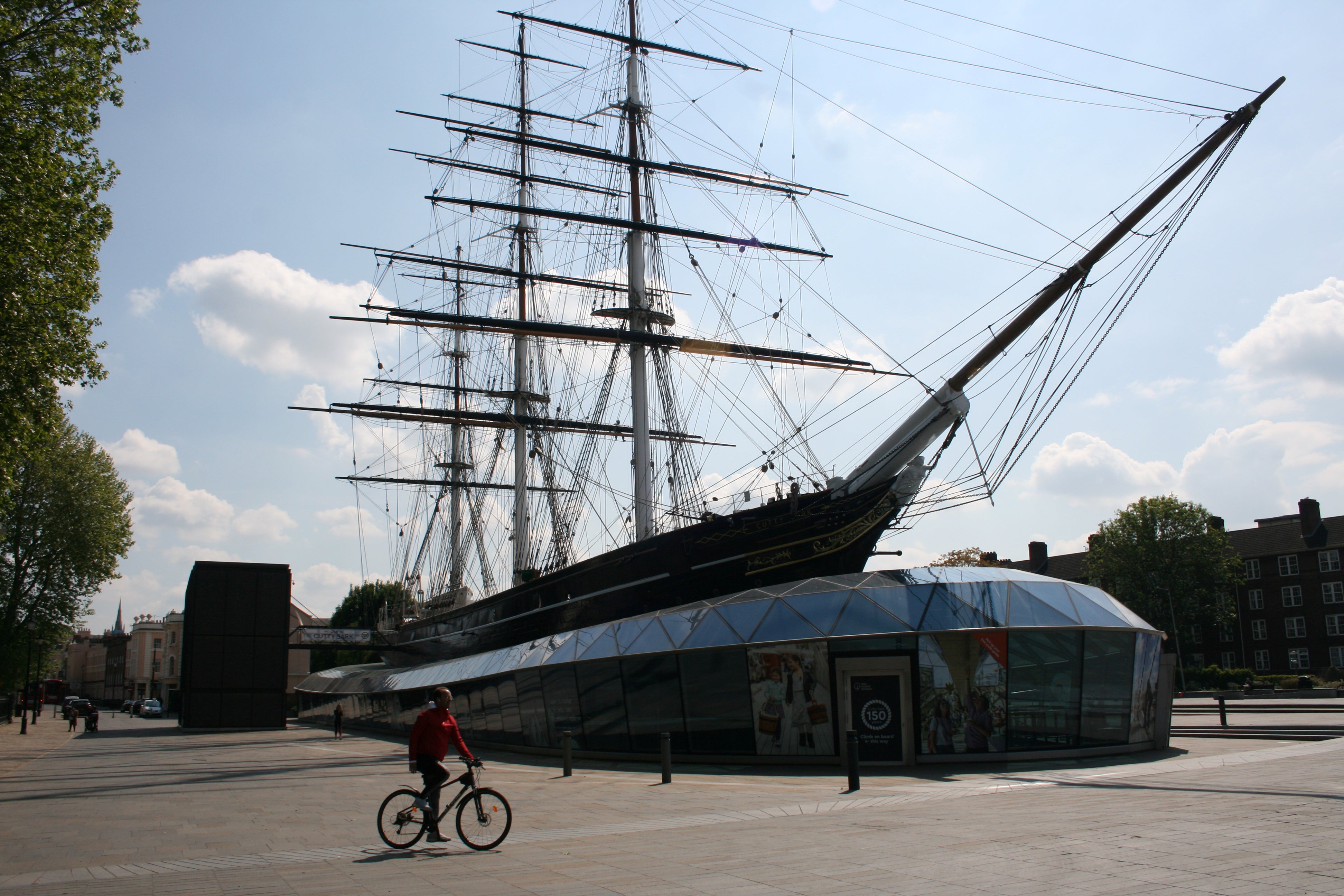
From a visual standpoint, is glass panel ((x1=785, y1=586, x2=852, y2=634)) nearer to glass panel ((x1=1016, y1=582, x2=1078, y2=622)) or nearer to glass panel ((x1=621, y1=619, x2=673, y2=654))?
glass panel ((x1=621, y1=619, x2=673, y2=654))

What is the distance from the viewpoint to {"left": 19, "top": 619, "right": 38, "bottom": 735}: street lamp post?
123ft

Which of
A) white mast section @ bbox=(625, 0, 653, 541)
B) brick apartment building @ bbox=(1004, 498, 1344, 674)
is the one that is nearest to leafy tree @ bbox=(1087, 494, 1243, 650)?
brick apartment building @ bbox=(1004, 498, 1344, 674)

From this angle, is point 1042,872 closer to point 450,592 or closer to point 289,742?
point 289,742

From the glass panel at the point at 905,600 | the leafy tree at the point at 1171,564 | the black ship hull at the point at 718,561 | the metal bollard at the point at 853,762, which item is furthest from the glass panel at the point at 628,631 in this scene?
the leafy tree at the point at 1171,564

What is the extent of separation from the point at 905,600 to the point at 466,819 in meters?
9.36

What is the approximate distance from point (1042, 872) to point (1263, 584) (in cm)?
6394

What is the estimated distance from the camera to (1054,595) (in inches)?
612

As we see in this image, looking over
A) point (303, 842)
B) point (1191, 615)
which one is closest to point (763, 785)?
point (303, 842)

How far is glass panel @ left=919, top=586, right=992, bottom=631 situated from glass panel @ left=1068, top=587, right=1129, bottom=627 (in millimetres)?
1796

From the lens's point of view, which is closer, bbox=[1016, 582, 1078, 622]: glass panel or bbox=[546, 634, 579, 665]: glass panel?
bbox=[1016, 582, 1078, 622]: glass panel

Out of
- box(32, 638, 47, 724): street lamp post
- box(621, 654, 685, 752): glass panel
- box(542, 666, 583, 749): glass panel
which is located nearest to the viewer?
box(621, 654, 685, 752): glass panel

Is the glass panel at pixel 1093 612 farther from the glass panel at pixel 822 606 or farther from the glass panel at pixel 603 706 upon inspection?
the glass panel at pixel 603 706

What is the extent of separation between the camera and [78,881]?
22.7 feet

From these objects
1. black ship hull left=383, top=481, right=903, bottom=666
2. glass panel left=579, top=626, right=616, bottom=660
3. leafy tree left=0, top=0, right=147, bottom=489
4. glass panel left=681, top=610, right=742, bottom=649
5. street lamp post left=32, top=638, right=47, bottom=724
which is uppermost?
leafy tree left=0, top=0, right=147, bottom=489
